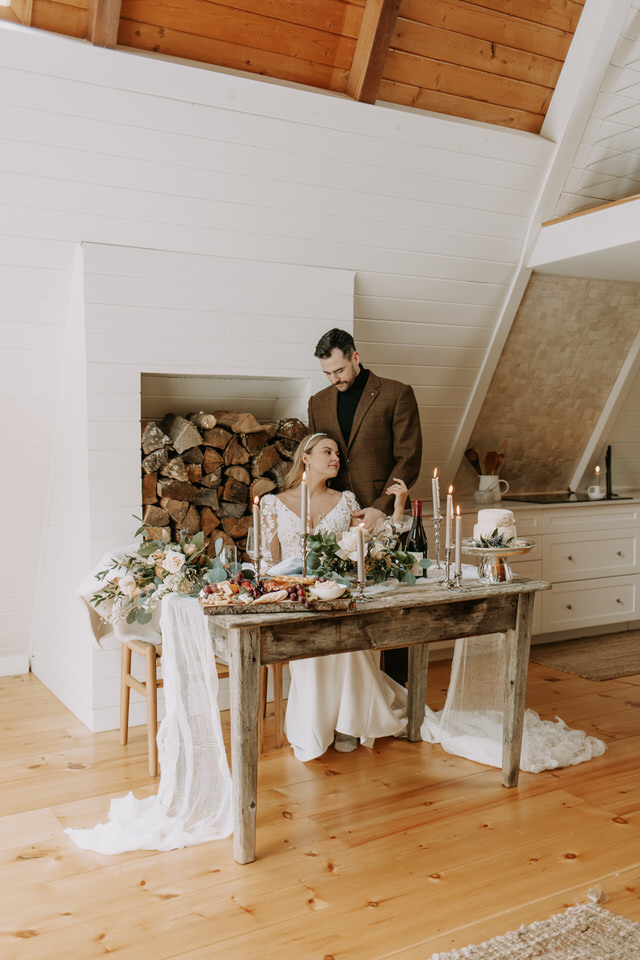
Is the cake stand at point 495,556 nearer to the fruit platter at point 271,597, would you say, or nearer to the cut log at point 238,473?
the fruit platter at point 271,597

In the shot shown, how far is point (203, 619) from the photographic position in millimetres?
2520

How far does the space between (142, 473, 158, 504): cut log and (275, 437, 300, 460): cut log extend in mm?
640

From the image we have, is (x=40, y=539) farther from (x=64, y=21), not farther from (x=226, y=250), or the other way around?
(x=64, y=21)

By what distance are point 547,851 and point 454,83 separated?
9.54 feet

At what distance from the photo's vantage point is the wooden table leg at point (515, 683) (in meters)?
2.88

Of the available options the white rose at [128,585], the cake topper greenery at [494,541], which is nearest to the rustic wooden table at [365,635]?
the cake topper greenery at [494,541]

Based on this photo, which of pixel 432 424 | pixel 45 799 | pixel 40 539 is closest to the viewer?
pixel 45 799

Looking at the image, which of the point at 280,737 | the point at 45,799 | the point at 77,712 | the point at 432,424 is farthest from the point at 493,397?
the point at 45,799

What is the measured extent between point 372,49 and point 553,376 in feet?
7.33

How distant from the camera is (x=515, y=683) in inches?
113

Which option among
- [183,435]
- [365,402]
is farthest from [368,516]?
[183,435]

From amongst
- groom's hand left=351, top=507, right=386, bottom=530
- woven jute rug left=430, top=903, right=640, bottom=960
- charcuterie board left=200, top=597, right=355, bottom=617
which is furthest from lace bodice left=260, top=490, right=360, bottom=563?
woven jute rug left=430, top=903, right=640, bottom=960

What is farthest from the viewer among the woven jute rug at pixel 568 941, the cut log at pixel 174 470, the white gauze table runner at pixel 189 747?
the cut log at pixel 174 470

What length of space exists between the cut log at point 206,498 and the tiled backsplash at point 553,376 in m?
1.80
